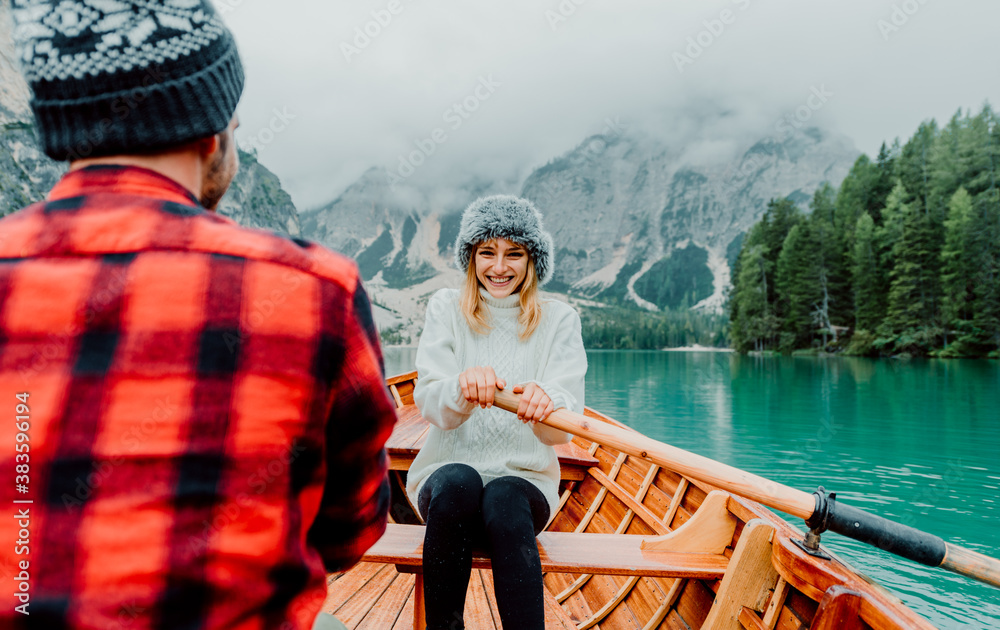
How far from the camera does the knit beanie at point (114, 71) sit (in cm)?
74

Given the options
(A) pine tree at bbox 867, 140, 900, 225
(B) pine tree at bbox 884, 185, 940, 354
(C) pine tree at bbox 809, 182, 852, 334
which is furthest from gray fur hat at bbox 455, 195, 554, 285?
(A) pine tree at bbox 867, 140, 900, 225

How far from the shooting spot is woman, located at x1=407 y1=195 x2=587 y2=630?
1.90 meters

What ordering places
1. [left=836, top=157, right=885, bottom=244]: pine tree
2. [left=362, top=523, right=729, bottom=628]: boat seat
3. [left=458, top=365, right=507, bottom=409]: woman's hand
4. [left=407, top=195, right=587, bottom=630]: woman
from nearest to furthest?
[left=407, top=195, right=587, bottom=630]: woman → [left=458, top=365, right=507, bottom=409]: woman's hand → [left=362, top=523, right=729, bottom=628]: boat seat → [left=836, top=157, right=885, bottom=244]: pine tree

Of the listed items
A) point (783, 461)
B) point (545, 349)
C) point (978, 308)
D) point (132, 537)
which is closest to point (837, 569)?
point (545, 349)

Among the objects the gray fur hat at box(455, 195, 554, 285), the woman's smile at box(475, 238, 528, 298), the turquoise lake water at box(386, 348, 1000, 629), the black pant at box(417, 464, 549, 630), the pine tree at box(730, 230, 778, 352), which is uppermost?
the pine tree at box(730, 230, 778, 352)

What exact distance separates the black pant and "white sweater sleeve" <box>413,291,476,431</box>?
0.23 meters

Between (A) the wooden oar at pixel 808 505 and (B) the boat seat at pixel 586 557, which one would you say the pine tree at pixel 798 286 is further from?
(B) the boat seat at pixel 586 557

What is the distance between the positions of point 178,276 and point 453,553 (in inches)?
61.7

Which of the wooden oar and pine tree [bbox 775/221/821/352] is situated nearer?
the wooden oar

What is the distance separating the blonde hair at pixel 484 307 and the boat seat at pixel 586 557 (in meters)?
0.97

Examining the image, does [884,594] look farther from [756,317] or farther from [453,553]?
[756,317]

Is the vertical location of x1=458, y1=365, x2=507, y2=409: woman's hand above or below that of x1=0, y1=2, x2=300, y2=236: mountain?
below

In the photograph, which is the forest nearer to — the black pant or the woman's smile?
the woman's smile

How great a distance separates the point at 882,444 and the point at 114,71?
14.2 metres
